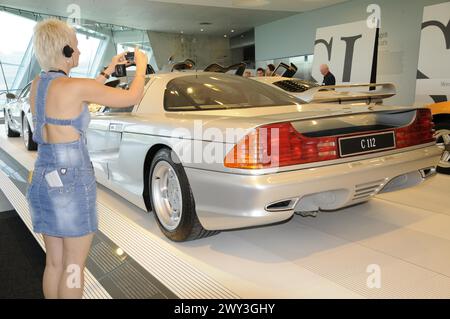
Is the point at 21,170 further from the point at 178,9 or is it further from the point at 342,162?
the point at 178,9

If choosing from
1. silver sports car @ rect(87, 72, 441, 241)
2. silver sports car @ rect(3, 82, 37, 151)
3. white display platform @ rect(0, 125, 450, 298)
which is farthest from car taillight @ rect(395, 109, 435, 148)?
silver sports car @ rect(3, 82, 37, 151)

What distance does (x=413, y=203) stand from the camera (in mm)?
3096

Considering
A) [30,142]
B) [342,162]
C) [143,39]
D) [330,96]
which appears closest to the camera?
[342,162]

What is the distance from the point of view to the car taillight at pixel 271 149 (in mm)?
1887

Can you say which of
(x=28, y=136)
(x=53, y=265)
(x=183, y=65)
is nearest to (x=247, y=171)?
(x=53, y=265)

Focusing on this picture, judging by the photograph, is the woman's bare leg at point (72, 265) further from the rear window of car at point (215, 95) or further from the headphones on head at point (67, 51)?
the rear window of car at point (215, 95)

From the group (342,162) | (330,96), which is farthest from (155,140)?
(330,96)

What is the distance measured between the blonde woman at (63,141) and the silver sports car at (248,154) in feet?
2.19

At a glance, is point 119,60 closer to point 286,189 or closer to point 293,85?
point 286,189

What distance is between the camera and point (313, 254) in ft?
7.30


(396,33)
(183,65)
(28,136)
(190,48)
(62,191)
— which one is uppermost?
(190,48)

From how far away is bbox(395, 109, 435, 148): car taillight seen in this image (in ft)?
7.66

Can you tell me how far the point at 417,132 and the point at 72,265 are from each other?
86.0 inches
